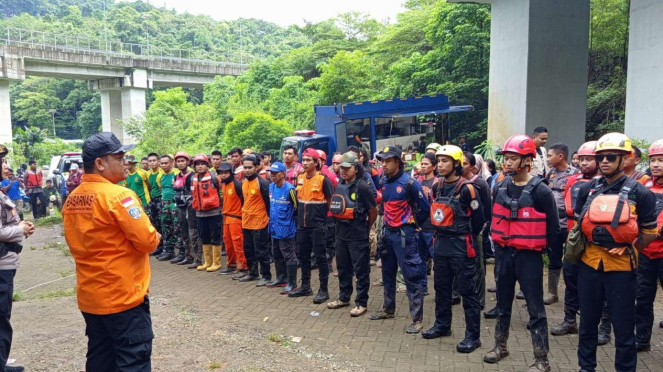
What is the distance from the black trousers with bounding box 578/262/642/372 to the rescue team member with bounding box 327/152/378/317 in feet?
9.09

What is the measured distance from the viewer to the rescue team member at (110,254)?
3.59m

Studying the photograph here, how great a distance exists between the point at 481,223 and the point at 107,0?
116856mm

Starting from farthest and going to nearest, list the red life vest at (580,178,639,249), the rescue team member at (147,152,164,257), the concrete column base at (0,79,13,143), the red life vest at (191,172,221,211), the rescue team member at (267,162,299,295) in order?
the concrete column base at (0,79,13,143) → the rescue team member at (147,152,164,257) → the red life vest at (191,172,221,211) → the rescue team member at (267,162,299,295) → the red life vest at (580,178,639,249)

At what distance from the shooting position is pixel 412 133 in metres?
16.8

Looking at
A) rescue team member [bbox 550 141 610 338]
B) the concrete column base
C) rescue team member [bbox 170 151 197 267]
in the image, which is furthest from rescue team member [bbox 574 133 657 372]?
the concrete column base

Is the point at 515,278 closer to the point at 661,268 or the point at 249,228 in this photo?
the point at 661,268

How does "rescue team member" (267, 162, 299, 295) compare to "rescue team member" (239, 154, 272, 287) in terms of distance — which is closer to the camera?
"rescue team member" (267, 162, 299, 295)

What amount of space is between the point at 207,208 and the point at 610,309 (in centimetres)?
665

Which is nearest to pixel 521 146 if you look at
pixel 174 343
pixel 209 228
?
pixel 174 343

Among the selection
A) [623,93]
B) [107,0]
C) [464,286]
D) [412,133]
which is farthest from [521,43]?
[107,0]

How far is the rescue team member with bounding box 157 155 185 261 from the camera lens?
10.2 m

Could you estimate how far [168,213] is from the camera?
406 inches

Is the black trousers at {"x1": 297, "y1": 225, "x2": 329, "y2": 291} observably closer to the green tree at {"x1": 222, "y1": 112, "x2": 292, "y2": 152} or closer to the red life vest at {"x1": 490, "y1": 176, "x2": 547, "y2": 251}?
the red life vest at {"x1": 490, "y1": 176, "x2": 547, "y2": 251}

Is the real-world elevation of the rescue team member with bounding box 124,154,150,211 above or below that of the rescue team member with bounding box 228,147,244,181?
below
